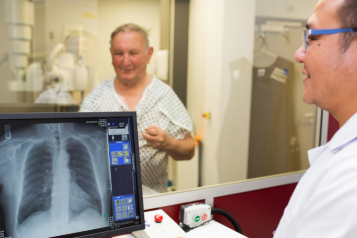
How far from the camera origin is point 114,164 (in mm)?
868

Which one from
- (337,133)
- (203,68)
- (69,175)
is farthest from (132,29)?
(337,133)

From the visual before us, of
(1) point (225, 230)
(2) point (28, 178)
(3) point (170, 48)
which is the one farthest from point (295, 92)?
(2) point (28, 178)

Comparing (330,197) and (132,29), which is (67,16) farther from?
(330,197)

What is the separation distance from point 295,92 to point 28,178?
1.89m

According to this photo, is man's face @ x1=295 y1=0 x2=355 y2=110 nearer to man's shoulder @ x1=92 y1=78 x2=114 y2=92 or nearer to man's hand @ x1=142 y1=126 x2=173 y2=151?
man's hand @ x1=142 y1=126 x2=173 y2=151

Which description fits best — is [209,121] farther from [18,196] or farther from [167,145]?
[18,196]

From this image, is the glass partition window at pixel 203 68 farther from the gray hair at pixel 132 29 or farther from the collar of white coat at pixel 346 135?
the collar of white coat at pixel 346 135

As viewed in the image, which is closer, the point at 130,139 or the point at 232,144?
the point at 130,139

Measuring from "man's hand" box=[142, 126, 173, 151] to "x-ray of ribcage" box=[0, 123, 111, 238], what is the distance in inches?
21.7

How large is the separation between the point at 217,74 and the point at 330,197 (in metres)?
1.18

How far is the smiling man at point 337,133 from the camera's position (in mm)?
662

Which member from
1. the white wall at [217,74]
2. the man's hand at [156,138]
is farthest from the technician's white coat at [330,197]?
the white wall at [217,74]

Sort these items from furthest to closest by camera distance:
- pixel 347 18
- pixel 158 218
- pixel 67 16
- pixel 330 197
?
pixel 67 16
pixel 158 218
pixel 347 18
pixel 330 197

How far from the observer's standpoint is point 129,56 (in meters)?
1.38
